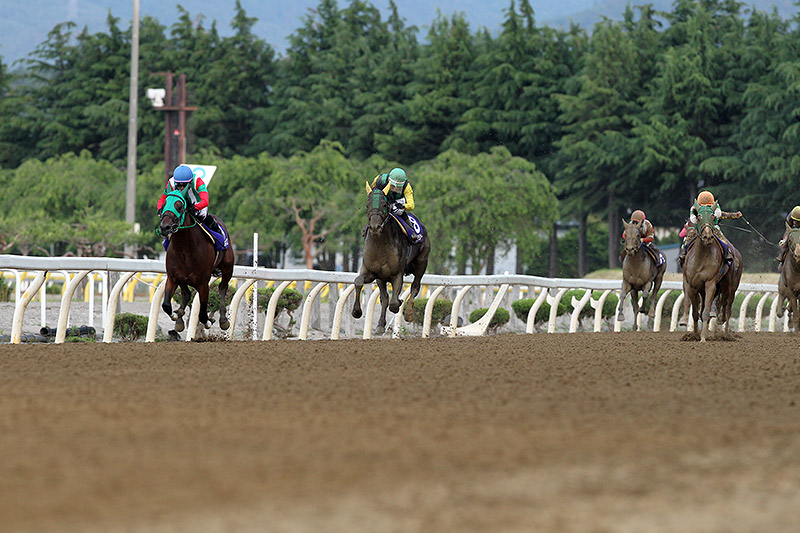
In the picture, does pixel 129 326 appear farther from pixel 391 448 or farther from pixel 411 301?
pixel 391 448

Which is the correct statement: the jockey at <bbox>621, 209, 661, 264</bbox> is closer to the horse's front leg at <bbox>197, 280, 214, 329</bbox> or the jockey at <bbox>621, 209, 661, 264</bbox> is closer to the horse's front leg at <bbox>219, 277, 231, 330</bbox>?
the horse's front leg at <bbox>219, 277, 231, 330</bbox>

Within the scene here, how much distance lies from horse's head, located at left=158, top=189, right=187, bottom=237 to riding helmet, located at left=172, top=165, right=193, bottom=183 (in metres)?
0.12

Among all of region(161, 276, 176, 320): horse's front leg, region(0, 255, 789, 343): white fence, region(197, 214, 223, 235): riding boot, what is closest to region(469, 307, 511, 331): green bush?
region(0, 255, 789, 343): white fence

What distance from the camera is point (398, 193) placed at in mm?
13750

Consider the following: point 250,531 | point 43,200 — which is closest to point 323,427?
point 250,531

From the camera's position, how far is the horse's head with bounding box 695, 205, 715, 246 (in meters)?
14.0

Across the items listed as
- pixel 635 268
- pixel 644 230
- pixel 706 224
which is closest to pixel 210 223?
pixel 706 224

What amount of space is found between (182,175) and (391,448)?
746cm

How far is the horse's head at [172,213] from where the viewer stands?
38.3 ft

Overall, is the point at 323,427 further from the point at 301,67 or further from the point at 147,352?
the point at 301,67

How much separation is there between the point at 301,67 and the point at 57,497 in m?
54.8

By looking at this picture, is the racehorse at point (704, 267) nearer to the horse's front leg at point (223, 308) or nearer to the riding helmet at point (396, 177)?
the riding helmet at point (396, 177)

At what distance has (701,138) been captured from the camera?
46750 millimetres

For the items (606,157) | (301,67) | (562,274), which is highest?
(301,67)
